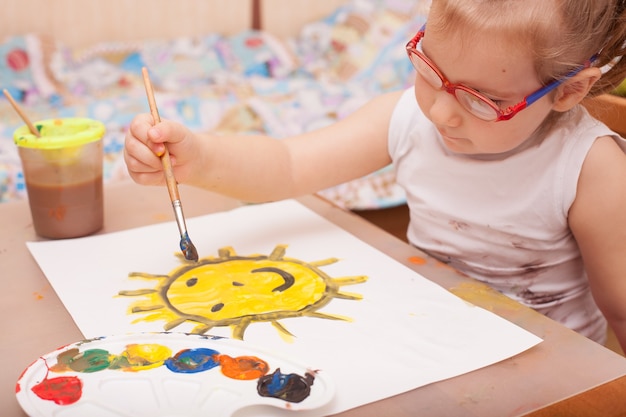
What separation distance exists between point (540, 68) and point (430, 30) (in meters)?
0.12

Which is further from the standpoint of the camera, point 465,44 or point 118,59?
point 118,59

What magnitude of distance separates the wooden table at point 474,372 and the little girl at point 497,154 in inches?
5.5

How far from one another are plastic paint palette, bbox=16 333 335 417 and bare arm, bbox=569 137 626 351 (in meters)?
0.42

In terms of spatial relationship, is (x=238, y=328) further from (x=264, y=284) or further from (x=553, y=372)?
(x=553, y=372)

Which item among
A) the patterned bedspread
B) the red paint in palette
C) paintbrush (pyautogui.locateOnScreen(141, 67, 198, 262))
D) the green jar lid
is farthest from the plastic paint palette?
the patterned bedspread

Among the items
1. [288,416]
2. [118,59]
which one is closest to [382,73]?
[118,59]

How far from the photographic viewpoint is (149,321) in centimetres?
66

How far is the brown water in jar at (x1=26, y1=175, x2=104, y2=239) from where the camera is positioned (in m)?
0.86

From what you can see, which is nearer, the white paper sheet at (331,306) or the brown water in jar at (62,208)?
the white paper sheet at (331,306)

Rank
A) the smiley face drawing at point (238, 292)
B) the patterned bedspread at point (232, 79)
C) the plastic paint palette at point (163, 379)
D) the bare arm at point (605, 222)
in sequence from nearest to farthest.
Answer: the plastic paint palette at point (163, 379), the smiley face drawing at point (238, 292), the bare arm at point (605, 222), the patterned bedspread at point (232, 79)

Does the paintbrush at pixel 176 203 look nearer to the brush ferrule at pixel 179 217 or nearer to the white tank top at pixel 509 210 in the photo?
the brush ferrule at pixel 179 217

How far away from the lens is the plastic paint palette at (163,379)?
1.71 ft

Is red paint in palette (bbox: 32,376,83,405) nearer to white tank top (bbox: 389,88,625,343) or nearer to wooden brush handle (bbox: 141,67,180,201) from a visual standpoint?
wooden brush handle (bbox: 141,67,180,201)

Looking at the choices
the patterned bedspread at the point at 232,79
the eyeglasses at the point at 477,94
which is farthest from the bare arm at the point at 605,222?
the patterned bedspread at the point at 232,79
